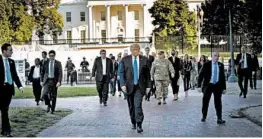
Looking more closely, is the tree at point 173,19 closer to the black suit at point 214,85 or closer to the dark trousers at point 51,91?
the dark trousers at point 51,91

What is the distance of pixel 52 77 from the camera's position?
551 inches

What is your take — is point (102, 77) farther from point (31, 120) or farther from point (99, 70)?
point (31, 120)

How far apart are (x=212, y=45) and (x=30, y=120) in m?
26.5

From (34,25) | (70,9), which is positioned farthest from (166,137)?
(70,9)

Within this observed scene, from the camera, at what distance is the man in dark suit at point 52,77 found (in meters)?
13.9

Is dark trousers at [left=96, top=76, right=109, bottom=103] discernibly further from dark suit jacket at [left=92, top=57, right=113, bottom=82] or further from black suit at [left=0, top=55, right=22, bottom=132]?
black suit at [left=0, top=55, right=22, bottom=132]

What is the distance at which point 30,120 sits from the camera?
12352mm

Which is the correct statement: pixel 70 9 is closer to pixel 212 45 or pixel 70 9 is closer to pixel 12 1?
pixel 12 1

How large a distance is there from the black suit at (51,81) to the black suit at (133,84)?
3786 millimetres

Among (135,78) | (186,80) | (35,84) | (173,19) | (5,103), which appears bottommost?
(186,80)

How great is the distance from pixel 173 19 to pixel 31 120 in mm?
40414

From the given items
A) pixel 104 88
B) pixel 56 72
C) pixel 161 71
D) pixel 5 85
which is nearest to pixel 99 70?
pixel 104 88

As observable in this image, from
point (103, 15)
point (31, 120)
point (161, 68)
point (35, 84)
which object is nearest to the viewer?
point (31, 120)

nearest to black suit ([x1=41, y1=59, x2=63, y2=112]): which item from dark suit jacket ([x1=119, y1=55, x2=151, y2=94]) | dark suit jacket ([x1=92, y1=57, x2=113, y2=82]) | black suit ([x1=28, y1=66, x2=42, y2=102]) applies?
dark suit jacket ([x1=92, y1=57, x2=113, y2=82])
